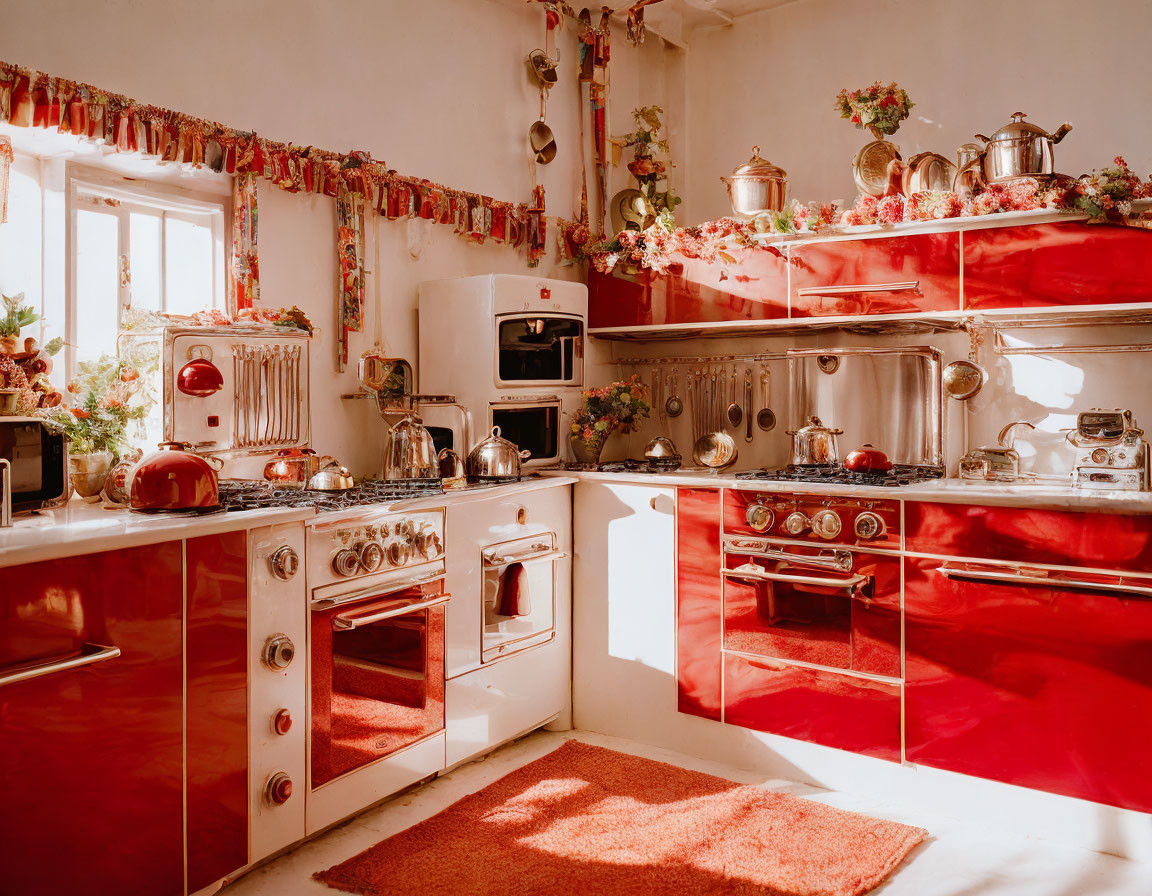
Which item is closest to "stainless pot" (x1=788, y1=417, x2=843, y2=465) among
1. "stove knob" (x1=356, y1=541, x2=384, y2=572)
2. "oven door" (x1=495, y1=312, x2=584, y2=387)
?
"oven door" (x1=495, y1=312, x2=584, y2=387)

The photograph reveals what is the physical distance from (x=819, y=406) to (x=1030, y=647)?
1.40 meters

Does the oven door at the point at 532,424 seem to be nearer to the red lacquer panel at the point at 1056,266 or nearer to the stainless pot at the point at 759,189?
the stainless pot at the point at 759,189

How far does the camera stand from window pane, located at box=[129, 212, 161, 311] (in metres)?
2.92

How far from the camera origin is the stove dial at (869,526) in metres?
2.97

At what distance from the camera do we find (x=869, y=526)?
2.99 meters

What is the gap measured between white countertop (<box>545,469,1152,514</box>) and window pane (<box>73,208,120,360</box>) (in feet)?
5.29

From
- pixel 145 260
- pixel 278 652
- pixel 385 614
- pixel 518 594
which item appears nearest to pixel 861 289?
pixel 518 594

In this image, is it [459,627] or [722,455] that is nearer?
[459,627]

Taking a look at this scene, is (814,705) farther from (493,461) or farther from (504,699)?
(493,461)

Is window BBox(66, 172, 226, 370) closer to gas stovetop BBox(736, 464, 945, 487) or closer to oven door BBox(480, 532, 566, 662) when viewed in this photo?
oven door BBox(480, 532, 566, 662)

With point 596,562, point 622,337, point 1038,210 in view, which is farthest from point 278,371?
point 1038,210

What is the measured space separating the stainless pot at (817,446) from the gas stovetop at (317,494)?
4.75 ft

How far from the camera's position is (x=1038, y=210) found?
9.89ft

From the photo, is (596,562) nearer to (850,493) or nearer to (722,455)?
(722,455)
